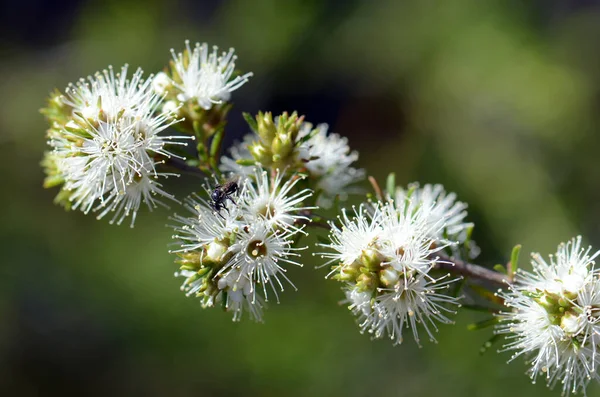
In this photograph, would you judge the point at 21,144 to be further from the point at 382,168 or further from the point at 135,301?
the point at 382,168

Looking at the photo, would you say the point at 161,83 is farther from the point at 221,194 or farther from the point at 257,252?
the point at 257,252

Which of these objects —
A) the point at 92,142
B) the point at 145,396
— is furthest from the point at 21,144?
the point at 92,142

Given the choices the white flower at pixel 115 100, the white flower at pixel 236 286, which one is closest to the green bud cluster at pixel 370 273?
the white flower at pixel 236 286

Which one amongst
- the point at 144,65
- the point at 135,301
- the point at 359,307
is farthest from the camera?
the point at 144,65

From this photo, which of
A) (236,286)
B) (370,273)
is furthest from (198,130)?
(370,273)

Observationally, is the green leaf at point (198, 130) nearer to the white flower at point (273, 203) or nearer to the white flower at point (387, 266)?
the white flower at point (273, 203)

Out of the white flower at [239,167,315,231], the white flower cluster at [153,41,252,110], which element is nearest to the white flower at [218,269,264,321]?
the white flower at [239,167,315,231]
